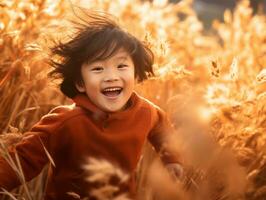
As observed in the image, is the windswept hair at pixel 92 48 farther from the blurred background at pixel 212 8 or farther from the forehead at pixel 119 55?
the blurred background at pixel 212 8

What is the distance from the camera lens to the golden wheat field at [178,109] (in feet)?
5.27

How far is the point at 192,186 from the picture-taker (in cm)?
174

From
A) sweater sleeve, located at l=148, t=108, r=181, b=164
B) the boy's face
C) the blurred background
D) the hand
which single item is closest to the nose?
the boy's face

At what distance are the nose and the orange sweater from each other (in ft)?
0.30

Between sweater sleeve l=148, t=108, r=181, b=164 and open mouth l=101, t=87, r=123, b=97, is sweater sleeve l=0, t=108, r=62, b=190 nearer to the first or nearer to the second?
open mouth l=101, t=87, r=123, b=97

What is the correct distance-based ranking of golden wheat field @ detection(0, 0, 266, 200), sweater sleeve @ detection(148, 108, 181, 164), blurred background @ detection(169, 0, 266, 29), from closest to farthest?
1. golden wheat field @ detection(0, 0, 266, 200)
2. sweater sleeve @ detection(148, 108, 181, 164)
3. blurred background @ detection(169, 0, 266, 29)

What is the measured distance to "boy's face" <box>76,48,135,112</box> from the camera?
59.5 inches

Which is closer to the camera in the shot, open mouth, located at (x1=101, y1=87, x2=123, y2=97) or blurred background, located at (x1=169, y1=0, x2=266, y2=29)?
open mouth, located at (x1=101, y1=87, x2=123, y2=97)

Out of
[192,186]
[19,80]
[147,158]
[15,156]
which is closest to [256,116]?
[192,186]

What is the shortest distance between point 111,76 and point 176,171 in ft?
1.32

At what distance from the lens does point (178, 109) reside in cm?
201

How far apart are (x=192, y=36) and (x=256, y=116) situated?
144cm

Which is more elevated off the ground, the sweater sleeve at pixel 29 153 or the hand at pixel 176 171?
the hand at pixel 176 171

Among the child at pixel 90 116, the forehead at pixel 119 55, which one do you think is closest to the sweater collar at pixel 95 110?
the child at pixel 90 116
